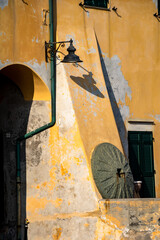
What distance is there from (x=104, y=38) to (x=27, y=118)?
3234 mm

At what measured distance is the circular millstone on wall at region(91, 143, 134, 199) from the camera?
50.3 feet

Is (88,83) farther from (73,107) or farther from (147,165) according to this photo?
(147,165)

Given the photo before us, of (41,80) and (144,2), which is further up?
(144,2)

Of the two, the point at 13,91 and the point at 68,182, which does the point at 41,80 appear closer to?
the point at 13,91

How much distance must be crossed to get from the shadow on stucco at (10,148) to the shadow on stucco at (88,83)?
1291mm

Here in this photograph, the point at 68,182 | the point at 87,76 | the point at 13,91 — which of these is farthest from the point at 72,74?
the point at 68,182

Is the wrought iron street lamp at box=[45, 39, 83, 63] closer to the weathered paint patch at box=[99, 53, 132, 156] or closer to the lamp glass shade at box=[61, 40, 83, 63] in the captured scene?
the lamp glass shade at box=[61, 40, 83, 63]

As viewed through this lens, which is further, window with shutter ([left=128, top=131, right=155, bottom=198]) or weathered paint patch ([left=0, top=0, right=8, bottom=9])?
window with shutter ([left=128, top=131, right=155, bottom=198])

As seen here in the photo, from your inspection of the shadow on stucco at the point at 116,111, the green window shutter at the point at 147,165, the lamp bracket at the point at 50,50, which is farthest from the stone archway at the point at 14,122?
the green window shutter at the point at 147,165

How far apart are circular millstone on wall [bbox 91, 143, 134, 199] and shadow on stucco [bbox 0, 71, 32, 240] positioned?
1.71 meters

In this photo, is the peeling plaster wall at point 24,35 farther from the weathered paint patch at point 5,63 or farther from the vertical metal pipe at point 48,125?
the vertical metal pipe at point 48,125

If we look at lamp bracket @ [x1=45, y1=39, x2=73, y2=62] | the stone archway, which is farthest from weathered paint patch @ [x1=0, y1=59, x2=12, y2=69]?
lamp bracket @ [x1=45, y1=39, x2=73, y2=62]

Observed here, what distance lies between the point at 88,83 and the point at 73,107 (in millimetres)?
924

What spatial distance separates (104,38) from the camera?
17469 millimetres
